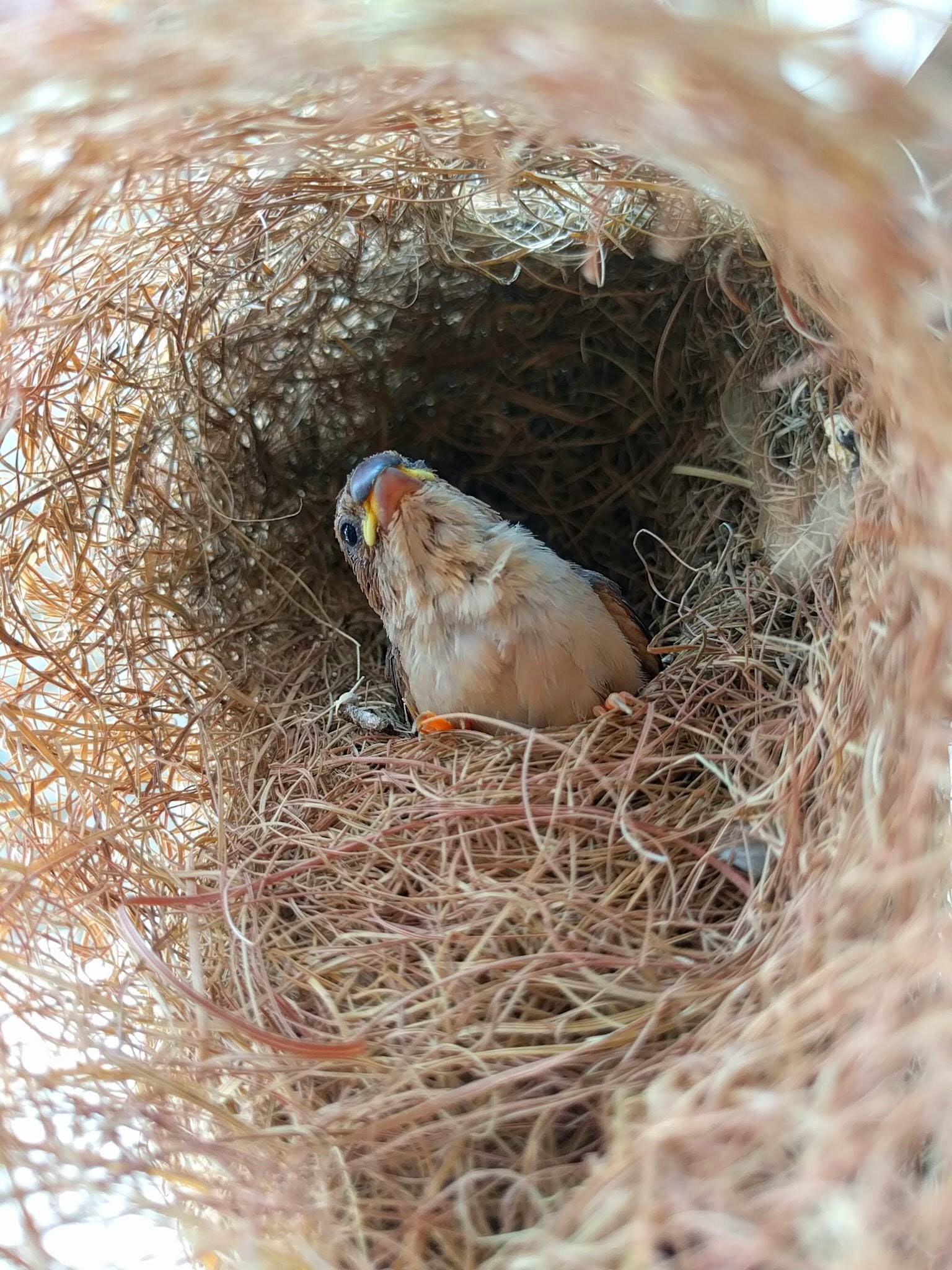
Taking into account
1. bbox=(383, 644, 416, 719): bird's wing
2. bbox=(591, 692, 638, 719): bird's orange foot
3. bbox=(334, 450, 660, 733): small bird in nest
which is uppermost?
bbox=(334, 450, 660, 733): small bird in nest

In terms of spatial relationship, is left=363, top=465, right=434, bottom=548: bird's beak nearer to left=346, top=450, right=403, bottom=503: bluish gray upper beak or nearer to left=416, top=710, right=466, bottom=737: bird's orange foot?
left=346, top=450, right=403, bottom=503: bluish gray upper beak

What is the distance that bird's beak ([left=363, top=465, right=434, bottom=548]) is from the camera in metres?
2.39

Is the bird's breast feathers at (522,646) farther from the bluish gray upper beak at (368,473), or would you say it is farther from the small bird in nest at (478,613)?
the bluish gray upper beak at (368,473)

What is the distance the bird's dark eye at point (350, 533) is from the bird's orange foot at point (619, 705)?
2.67 feet

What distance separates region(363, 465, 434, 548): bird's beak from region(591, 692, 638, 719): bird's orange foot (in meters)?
0.70

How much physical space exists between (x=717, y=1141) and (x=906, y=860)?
1.18ft

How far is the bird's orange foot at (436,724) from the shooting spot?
232 centimetres

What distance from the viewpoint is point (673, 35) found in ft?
3.17

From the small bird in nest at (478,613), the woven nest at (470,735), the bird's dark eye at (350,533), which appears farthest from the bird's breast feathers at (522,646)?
the bird's dark eye at (350,533)

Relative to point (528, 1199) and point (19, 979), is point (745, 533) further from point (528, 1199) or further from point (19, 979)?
point (19, 979)

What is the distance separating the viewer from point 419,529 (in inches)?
95.3

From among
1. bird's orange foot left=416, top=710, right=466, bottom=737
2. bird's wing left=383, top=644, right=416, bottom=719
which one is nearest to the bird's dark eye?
bird's wing left=383, top=644, right=416, bottom=719

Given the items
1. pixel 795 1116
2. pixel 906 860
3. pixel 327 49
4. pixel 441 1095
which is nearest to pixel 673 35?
pixel 327 49

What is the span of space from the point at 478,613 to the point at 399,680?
396mm
